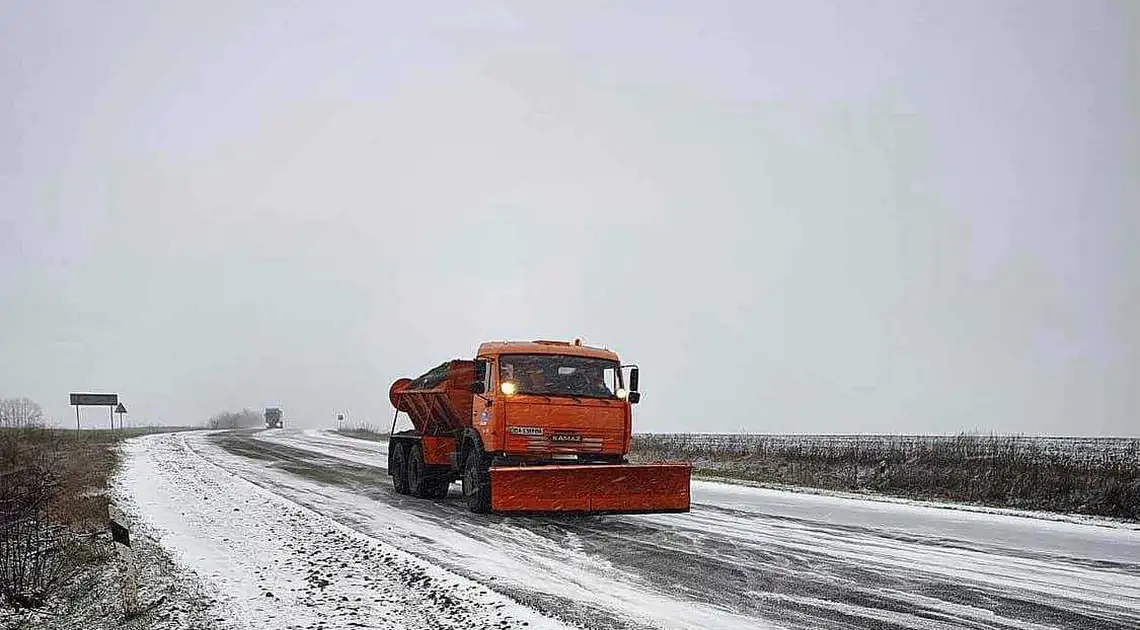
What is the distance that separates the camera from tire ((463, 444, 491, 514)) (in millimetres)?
13125

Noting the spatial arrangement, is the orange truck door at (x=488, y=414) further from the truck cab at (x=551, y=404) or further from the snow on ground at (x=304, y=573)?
the snow on ground at (x=304, y=573)

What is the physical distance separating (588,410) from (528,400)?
915 mm

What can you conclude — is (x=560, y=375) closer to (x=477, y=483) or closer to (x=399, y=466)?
(x=477, y=483)

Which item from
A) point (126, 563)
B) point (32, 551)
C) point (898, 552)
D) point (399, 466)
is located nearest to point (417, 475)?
point (399, 466)

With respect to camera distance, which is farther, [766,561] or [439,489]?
[439,489]

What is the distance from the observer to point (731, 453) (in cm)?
2523

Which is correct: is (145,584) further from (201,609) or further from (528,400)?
(528,400)

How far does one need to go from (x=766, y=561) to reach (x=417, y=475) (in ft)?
26.8

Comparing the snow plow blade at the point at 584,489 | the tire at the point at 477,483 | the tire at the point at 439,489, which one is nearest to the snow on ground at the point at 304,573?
the snow plow blade at the point at 584,489

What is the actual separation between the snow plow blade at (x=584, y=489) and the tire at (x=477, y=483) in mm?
890

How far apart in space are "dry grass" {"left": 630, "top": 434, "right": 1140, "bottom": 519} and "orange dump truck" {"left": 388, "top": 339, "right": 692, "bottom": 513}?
262 inches

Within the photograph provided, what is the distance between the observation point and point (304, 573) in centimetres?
861

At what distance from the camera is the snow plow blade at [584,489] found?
469 inches

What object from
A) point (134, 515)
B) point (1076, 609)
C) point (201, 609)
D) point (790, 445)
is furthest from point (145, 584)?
point (790, 445)
